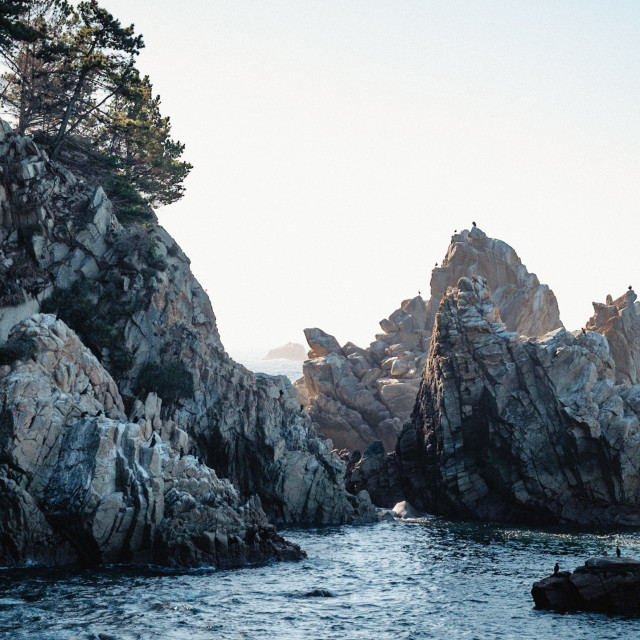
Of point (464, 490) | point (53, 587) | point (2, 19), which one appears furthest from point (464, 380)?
point (2, 19)

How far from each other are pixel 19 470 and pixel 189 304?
37901 millimetres

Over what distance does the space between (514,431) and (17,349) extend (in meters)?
47.0

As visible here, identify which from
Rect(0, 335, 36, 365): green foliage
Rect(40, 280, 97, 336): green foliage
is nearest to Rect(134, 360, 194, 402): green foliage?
Rect(40, 280, 97, 336): green foliage

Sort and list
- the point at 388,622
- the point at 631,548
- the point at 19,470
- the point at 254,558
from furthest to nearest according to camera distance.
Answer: the point at 631,548, the point at 254,558, the point at 19,470, the point at 388,622

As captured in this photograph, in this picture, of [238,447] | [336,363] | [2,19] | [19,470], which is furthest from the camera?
[336,363]

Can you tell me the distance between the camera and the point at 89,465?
166 ft

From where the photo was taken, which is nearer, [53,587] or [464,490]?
[53,587]

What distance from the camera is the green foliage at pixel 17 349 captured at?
173 feet

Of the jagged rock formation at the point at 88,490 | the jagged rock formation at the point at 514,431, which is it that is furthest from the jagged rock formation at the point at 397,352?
the jagged rock formation at the point at 88,490

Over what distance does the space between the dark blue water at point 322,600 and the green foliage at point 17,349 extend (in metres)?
14.7

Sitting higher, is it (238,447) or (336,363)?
(336,363)

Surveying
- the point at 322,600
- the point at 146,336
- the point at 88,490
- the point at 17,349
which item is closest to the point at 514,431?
the point at 322,600

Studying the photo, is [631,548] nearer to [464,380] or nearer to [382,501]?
[464,380]

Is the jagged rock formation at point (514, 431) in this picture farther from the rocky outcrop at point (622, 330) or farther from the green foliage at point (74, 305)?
the green foliage at point (74, 305)
